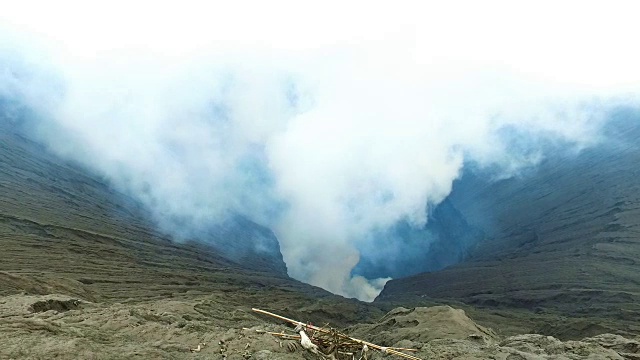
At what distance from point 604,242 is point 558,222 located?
39.5ft

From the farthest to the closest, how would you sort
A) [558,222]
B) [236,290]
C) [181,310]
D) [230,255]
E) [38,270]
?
[230,255], [558,222], [236,290], [38,270], [181,310]

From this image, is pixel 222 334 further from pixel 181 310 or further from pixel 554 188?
pixel 554 188

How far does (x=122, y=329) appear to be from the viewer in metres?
13.3

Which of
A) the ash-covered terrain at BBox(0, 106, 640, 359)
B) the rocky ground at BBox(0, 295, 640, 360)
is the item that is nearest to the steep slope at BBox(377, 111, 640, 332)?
the ash-covered terrain at BBox(0, 106, 640, 359)

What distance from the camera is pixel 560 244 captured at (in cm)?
6350

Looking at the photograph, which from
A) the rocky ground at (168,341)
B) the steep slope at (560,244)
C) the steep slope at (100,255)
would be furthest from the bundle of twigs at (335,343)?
the steep slope at (560,244)

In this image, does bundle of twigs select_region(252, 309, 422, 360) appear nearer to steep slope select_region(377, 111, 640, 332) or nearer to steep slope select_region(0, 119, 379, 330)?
steep slope select_region(0, 119, 379, 330)

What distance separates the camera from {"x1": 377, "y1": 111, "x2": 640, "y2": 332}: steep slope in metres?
49.2

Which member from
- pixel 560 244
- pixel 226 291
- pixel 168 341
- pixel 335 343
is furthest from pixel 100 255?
pixel 560 244

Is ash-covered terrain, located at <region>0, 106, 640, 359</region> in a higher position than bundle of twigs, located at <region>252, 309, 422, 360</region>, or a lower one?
higher

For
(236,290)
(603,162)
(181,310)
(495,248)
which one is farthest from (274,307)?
(603,162)

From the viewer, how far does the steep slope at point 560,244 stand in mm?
49156

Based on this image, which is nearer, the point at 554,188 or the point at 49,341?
the point at 49,341

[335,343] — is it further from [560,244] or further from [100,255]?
[560,244]
